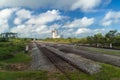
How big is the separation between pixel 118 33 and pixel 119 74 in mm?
51308

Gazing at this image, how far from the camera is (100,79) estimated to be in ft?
54.6

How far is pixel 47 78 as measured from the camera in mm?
18062

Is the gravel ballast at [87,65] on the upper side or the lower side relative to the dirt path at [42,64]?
upper

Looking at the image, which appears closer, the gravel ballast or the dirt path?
the gravel ballast

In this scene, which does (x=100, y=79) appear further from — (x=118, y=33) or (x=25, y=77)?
(x=118, y=33)

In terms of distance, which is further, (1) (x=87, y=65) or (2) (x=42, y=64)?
(2) (x=42, y=64)

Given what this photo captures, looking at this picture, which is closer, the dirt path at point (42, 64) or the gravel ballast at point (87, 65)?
the gravel ballast at point (87, 65)

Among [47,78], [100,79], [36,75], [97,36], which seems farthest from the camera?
[97,36]

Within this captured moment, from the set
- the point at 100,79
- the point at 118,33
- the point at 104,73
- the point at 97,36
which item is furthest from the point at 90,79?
the point at 97,36

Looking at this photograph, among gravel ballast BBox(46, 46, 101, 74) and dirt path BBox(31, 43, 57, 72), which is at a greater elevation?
gravel ballast BBox(46, 46, 101, 74)

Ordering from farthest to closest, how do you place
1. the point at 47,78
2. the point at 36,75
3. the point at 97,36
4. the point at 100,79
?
the point at 97,36
the point at 36,75
the point at 47,78
the point at 100,79

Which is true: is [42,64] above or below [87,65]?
below

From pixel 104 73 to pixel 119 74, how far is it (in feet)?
4.45

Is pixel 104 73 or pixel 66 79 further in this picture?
pixel 104 73
